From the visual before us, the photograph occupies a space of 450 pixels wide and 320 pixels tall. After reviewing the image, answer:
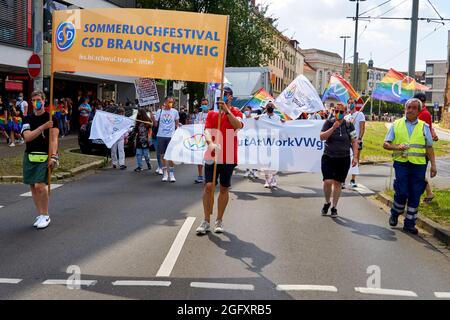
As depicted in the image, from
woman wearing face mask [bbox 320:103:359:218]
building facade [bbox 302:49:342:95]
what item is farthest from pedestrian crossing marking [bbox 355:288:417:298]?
building facade [bbox 302:49:342:95]

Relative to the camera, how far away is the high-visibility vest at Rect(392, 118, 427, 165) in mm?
7695

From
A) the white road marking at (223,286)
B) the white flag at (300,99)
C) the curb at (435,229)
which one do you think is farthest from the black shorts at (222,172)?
the white flag at (300,99)

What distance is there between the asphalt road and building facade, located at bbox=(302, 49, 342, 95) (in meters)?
134

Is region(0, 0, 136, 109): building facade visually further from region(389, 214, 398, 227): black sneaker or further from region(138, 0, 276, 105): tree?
region(389, 214, 398, 227): black sneaker

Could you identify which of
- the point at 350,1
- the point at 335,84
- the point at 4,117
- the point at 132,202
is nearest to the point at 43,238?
the point at 132,202

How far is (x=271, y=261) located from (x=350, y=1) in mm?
33869

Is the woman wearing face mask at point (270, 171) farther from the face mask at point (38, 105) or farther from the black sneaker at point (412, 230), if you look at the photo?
the face mask at point (38, 105)

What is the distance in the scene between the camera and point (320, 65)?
150000mm

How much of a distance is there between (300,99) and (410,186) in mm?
6079

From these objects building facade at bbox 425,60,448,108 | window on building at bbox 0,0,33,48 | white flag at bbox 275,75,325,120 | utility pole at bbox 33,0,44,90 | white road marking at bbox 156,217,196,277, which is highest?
building facade at bbox 425,60,448,108

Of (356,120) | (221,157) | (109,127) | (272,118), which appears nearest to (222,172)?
(221,157)

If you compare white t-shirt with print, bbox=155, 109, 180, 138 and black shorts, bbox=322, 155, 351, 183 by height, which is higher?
white t-shirt with print, bbox=155, 109, 180, 138

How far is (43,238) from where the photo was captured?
6789 mm

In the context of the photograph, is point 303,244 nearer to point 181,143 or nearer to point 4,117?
point 181,143
